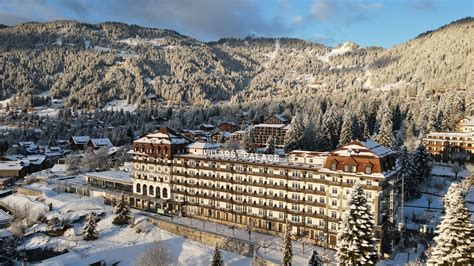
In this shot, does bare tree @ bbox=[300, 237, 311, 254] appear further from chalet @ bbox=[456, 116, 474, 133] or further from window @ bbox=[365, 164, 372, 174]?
→ chalet @ bbox=[456, 116, 474, 133]

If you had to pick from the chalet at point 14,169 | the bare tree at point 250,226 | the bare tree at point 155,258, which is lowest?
the bare tree at point 155,258

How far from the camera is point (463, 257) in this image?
32.6 metres

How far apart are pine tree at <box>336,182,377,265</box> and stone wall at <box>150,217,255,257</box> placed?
30491 millimetres

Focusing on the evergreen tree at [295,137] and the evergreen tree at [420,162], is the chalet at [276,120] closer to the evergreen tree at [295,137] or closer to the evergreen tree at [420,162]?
the evergreen tree at [295,137]

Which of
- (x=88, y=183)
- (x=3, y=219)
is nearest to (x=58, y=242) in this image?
(x=3, y=219)

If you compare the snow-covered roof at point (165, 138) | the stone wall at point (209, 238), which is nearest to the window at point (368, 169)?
the stone wall at point (209, 238)

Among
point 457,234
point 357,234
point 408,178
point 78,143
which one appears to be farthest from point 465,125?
point 78,143

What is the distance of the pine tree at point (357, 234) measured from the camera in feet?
124

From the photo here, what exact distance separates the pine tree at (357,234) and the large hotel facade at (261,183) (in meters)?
24.3

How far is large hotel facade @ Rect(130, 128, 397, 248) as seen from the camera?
2491 inches

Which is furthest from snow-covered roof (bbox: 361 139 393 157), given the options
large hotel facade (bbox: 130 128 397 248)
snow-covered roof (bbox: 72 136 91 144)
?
snow-covered roof (bbox: 72 136 91 144)

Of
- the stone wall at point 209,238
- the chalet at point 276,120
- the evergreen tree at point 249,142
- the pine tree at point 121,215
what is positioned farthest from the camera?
the chalet at point 276,120

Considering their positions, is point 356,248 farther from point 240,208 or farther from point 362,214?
point 240,208

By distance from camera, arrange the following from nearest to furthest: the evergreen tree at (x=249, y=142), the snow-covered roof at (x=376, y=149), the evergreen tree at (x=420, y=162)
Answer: the snow-covered roof at (x=376, y=149) → the evergreen tree at (x=420, y=162) → the evergreen tree at (x=249, y=142)
